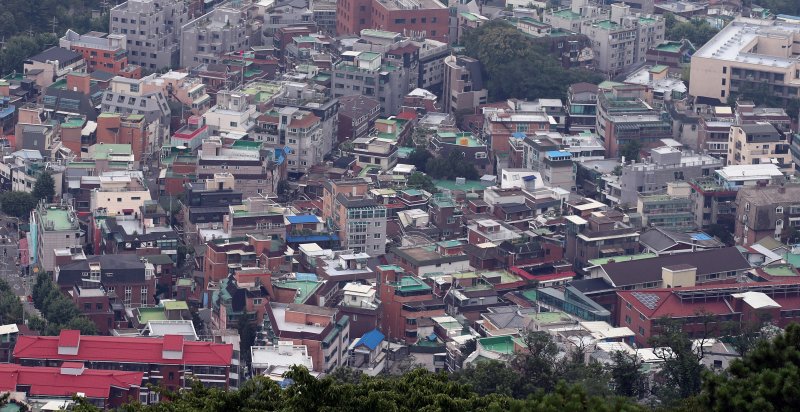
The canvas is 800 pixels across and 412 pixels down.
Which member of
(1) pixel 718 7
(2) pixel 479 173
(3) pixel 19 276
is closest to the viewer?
(3) pixel 19 276

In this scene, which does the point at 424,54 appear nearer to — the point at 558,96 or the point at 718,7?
the point at 558,96

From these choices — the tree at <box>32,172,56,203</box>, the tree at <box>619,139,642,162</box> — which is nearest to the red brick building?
the tree at <box>619,139,642,162</box>

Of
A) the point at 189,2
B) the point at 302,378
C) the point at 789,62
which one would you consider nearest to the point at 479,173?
the point at 789,62

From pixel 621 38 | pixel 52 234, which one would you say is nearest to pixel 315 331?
pixel 52 234

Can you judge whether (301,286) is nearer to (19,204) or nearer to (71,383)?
(71,383)

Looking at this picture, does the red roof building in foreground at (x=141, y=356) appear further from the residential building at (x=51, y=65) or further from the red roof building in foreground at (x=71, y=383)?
the residential building at (x=51, y=65)
